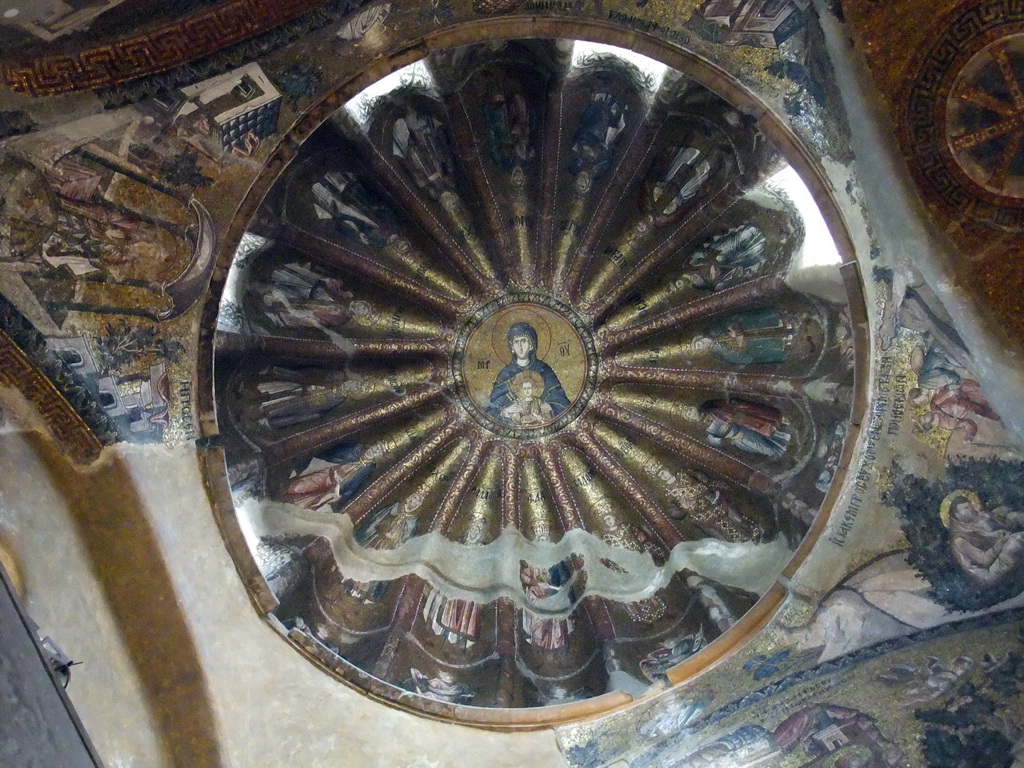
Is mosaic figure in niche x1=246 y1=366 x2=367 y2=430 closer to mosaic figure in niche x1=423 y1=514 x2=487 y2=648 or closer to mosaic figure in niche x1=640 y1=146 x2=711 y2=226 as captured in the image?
mosaic figure in niche x1=423 y1=514 x2=487 y2=648

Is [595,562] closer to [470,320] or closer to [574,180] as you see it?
[470,320]

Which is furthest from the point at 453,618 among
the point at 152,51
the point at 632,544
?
the point at 152,51

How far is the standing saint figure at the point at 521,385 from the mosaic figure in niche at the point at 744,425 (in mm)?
1666

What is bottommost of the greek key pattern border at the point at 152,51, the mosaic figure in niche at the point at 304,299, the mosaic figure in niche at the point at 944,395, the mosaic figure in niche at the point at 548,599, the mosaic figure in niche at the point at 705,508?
the mosaic figure in niche at the point at 548,599

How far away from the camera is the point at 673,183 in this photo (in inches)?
416

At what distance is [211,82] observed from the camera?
7.48 m

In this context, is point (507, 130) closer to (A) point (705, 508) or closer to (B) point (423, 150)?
(B) point (423, 150)

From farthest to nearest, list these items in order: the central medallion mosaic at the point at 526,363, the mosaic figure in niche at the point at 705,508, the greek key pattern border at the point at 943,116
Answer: the central medallion mosaic at the point at 526,363
the mosaic figure in niche at the point at 705,508
the greek key pattern border at the point at 943,116

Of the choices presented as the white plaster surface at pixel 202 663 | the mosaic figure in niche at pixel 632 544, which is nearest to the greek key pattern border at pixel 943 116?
the mosaic figure in niche at pixel 632 544

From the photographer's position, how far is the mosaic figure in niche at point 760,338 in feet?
33.0

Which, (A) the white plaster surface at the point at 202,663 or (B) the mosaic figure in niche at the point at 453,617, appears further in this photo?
(B) the mosaic figure in niche at the point at 453,617

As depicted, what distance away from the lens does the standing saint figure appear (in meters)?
11.8

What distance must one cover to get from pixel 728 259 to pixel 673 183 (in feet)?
3.53

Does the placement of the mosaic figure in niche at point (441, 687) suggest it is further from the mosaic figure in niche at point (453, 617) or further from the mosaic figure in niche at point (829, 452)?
the mosaic figure in niche at point (829, 452)
